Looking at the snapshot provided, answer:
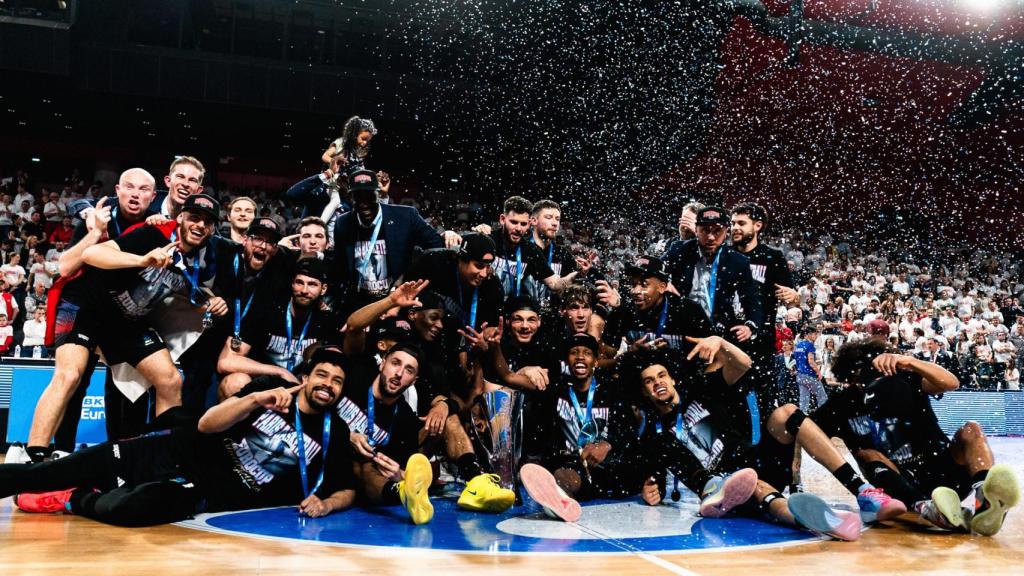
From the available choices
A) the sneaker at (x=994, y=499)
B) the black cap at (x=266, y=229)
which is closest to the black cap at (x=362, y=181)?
the black cap at (x=266, y=229)

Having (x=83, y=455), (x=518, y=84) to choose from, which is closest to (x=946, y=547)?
(x=83, y=455)

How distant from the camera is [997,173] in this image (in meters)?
15.9

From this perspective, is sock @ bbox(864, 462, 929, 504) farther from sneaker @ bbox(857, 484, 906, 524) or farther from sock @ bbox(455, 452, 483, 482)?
sock @ bbox(455, 452, 483, 482)

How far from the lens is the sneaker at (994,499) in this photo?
137 inches

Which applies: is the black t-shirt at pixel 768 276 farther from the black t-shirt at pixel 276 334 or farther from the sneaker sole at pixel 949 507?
the black t-shirt at pixel 276 334

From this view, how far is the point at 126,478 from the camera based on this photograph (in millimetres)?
3627

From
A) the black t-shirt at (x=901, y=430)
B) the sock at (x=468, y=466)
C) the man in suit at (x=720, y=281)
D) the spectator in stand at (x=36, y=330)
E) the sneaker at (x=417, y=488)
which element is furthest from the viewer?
the spectator in stand at (x=36, y=330)

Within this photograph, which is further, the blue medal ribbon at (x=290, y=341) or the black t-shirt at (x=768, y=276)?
the black t-shirt at (x=768, y=276)

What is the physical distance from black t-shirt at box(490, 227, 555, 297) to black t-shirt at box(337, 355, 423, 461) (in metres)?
1.30

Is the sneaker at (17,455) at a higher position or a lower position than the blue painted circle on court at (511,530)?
higher

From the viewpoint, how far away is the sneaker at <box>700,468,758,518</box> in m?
3.78

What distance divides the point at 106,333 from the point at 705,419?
309cm

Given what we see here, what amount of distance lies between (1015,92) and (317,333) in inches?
568

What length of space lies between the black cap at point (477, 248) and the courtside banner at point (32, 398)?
307 centimetres
